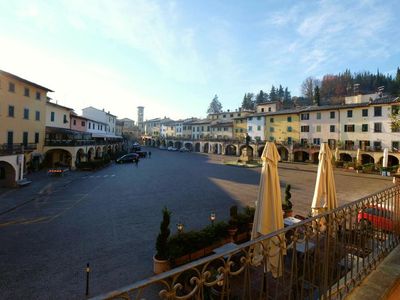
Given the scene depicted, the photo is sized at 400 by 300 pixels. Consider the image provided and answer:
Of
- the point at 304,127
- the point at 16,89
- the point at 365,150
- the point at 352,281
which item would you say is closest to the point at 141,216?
the point at 352,281

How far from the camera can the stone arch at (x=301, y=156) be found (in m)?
52.8

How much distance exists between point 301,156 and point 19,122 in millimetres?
52398

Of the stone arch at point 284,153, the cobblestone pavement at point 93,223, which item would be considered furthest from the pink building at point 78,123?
the stone arch at point 284,153

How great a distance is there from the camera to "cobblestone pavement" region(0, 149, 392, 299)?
8289mm

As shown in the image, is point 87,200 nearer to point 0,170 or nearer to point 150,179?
point 150,179

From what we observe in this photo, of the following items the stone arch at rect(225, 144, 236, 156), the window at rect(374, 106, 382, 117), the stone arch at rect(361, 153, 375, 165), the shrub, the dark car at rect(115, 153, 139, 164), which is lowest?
the shrub

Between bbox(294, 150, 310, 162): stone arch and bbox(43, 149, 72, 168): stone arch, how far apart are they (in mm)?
46189

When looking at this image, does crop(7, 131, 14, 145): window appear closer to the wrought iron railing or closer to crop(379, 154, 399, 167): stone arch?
the wrought iron railing

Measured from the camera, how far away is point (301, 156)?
5281cm

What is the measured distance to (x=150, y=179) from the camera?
28344 millimetres

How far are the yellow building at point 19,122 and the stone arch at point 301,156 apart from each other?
1967 inches

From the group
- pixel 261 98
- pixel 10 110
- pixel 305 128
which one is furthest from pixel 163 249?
pixel 261 98

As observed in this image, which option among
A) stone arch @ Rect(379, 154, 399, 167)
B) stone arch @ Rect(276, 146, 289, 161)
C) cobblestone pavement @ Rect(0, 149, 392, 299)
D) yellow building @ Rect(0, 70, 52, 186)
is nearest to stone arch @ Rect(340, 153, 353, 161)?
stone arch @ Rect(379, 154, 399, 167)

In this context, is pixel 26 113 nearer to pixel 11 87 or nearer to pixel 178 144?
pixel 11 87
